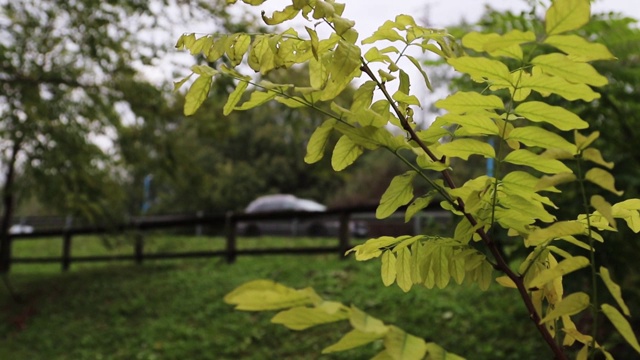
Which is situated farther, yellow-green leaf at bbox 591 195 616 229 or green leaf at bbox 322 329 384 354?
yellow-green leaf at bbox 591 195 616 229

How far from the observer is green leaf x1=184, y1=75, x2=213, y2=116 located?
1.07 m

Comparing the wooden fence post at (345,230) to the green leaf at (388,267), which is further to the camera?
the wooden fence post at (345,230)

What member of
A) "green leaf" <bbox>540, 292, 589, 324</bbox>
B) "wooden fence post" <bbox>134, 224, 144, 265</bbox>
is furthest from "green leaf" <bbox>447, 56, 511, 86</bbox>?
"wooden fence post" <bbox>134, 224, 144, 265</bbox>

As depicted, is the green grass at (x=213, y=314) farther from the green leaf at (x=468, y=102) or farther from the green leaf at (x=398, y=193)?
the green leaf at (x=468, y=102)

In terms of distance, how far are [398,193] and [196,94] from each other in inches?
15.5

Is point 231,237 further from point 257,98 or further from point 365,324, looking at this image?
point 365,324

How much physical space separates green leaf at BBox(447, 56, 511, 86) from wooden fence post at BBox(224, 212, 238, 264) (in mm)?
9368

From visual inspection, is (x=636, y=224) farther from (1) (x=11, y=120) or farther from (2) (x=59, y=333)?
(1) (x=11, y=120)

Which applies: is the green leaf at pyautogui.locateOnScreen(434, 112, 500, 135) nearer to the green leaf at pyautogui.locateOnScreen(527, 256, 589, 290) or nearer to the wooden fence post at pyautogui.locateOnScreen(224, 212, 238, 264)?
the green leaf at pyautogui.locateOnScreen(527, 256, 589, 290)

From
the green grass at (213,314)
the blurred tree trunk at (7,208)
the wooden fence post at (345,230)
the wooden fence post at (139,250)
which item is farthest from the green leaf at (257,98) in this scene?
the wooden fence post at (139,250)

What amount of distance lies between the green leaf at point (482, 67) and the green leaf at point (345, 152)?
0.21 metres

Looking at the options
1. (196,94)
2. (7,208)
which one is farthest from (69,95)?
(196,94)

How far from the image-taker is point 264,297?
606 millimetres

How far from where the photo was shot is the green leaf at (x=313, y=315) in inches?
24.1
